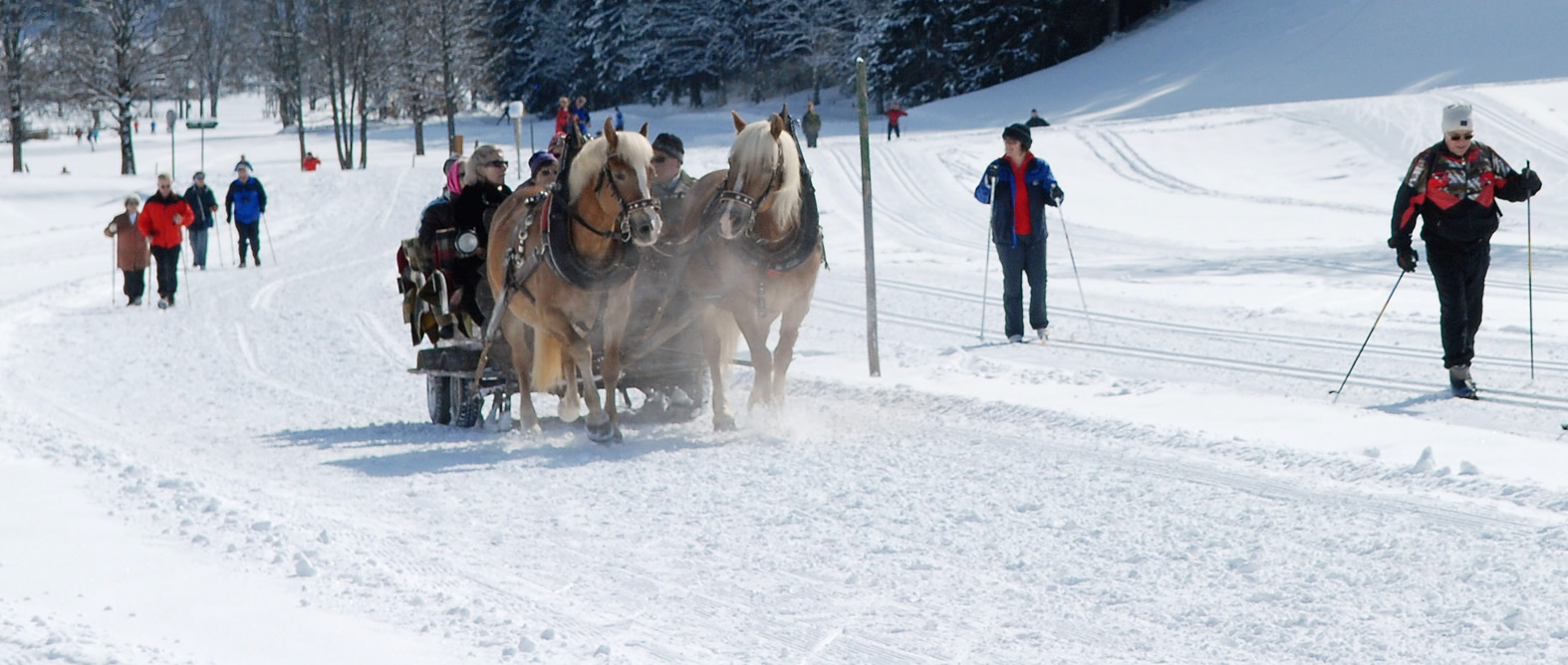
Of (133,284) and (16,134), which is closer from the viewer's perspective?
(133,284)

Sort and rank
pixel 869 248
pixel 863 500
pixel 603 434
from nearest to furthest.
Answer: pixel 863 500 → pixel 603 434 → pixel 869 248

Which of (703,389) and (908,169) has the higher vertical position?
(908,169)

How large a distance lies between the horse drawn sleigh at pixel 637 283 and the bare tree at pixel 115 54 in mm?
46544

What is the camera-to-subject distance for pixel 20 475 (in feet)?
22.5

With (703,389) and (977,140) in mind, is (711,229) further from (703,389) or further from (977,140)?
(977,140)

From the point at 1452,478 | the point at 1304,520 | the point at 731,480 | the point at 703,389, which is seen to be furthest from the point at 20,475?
the point at 1452,478

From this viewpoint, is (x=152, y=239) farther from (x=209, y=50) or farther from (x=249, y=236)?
(x=209, y=50)

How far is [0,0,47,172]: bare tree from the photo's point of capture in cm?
5297

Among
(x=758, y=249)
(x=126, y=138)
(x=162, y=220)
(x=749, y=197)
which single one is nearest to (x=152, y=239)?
(x=162, y=220)

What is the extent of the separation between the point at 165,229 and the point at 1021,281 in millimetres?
12002

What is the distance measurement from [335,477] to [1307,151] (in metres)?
28.5

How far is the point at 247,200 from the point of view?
2309cm

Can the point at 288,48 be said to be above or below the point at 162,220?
above

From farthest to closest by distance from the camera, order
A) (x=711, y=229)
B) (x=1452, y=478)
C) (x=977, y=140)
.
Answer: (x=977, y=140) < (x=711, y=229) < (x=1452, y=478)
